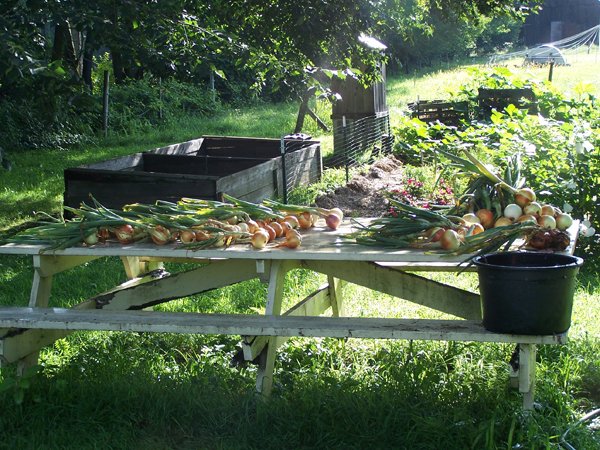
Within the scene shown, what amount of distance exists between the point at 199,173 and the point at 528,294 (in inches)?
290

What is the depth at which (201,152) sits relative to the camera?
12.4 metres

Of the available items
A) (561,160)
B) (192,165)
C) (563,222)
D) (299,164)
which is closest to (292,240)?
(563,222)

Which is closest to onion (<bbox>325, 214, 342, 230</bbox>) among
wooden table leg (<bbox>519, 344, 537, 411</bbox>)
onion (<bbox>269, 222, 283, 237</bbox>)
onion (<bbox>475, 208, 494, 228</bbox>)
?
onion (<bbox>269, 222, 283, 237</bbox>)

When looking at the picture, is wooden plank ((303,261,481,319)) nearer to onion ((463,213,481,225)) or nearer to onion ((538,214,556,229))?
onion ((463,213,481,225))

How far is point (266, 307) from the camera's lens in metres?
4.22

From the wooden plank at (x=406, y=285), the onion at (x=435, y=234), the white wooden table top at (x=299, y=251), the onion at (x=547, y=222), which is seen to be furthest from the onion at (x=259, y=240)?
the onion at (x=547, y=222)

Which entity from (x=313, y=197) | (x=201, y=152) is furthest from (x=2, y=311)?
(x=201, y=152)

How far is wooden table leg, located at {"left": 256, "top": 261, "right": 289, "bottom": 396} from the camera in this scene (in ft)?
13.5

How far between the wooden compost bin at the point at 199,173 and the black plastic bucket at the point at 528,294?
4819 millimetres

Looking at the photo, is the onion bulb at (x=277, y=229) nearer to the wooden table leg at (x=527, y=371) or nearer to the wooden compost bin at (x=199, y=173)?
the wooden table leg at (x=527, y=371)

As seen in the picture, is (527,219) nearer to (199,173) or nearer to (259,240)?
(259,240)

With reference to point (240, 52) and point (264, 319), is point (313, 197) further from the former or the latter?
point (264, 319)

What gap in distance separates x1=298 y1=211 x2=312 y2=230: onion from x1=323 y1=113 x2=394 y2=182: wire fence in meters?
8.08

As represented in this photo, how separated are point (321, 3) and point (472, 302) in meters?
5.53
